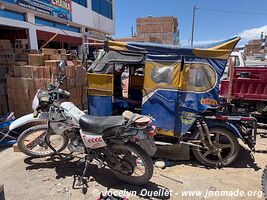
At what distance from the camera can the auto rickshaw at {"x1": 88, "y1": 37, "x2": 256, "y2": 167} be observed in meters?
3.76

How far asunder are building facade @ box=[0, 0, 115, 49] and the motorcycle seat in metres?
7.75

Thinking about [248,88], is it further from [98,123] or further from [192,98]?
[98,123]

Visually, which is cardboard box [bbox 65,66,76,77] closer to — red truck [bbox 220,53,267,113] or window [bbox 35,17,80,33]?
red truck [bbox 220,53,267,113]

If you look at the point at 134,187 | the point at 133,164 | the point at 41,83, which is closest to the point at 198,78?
the point at 133,164

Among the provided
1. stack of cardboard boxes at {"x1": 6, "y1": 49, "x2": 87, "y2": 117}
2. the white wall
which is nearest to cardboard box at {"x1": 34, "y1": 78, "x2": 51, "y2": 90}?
stack of cardboard boxes at {"x1": 6, "y1": 49, "x2": 87, "y2": 117}

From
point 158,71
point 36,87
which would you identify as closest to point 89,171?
point 158,71

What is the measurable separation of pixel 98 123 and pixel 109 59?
162 cm

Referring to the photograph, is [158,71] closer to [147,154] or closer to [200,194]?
[147,154]

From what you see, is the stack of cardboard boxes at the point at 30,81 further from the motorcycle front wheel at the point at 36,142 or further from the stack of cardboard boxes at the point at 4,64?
the motorcycle front wheel at the point at 36,142

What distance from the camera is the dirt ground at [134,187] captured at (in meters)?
3.18

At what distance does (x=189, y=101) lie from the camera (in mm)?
3854

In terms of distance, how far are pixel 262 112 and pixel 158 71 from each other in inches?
161

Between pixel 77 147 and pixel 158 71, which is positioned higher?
pixel 158 71

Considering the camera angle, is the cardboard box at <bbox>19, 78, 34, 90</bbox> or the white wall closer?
the cardboard box at <bbox>19, 78, 34, 90</bbox>
